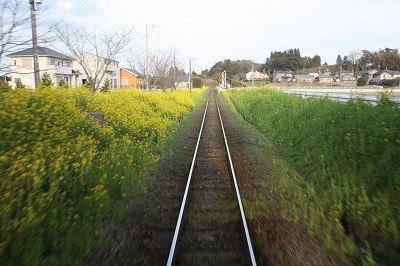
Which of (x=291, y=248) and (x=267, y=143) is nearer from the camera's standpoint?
(x=291, y=248)

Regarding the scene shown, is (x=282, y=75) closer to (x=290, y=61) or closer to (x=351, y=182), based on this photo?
(x=290, y=61)

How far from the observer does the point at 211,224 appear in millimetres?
5301

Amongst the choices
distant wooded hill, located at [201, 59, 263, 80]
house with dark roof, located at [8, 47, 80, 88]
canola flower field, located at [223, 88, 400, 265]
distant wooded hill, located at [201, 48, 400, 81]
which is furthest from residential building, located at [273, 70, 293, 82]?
canola flower field, located at [223, 88, 400, 265]

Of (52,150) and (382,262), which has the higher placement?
(52,150)

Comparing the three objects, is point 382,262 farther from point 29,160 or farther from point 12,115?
point 12,115

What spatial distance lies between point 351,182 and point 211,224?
2.88m

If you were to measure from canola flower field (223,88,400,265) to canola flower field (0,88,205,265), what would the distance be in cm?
328

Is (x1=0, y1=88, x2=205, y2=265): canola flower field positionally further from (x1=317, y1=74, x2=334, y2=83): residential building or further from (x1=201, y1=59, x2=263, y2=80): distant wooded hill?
(x1=201, y1=59, x2=263, y2=80): distant wooded hill

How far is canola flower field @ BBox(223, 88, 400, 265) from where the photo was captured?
4.75m

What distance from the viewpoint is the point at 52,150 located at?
5953 millimetres

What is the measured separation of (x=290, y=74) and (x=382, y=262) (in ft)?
355

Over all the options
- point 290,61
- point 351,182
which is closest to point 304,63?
point 290,61

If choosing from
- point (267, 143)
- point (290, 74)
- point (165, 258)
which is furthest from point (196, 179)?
point (290, 74)

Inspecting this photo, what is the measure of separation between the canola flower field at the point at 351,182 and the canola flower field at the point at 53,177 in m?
3.28
